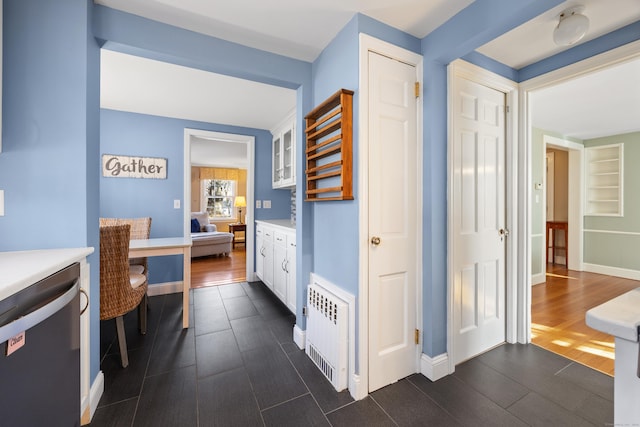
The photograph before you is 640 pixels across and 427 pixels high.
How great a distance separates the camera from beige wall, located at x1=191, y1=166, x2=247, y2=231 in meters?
7.61

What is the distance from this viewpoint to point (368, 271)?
5.20ft

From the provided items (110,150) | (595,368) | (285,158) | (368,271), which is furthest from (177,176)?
(595,368)

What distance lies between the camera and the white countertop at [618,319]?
0.65 meters

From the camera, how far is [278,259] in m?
2.93

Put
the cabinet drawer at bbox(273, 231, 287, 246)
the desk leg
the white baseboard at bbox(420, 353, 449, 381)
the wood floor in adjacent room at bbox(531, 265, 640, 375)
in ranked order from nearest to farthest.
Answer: the white baseboard at bbox(420, 353, 449, 381) → the wood floor in adjacent room at bbox(531, 265, 640, 375) → the desk leg → the cabinet drawer at bbox(273, 231, 287, 246)

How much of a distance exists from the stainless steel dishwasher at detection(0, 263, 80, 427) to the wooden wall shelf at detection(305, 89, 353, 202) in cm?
134

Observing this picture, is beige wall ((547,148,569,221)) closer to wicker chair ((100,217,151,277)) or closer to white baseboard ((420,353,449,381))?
white baseboard ((420,353,449,381))

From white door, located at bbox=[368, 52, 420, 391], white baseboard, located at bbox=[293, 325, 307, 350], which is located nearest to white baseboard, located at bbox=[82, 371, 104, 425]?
white baseboard, located at bbox=[293, 325, 307, 350]

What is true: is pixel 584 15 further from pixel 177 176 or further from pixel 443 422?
pixel 177 176

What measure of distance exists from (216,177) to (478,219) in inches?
287

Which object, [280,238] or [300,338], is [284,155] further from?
[300,338]

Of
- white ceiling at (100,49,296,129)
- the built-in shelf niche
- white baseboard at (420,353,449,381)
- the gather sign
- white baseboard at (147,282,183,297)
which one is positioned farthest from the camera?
the built-in shelf niche

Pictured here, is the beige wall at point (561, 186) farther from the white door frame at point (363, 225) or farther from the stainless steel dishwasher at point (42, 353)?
the stainless steel dishwasher at point (42, 353)

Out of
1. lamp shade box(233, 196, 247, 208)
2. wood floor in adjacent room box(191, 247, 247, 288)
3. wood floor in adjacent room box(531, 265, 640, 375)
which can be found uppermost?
lamp shade box(233, 196, 247, 208)
